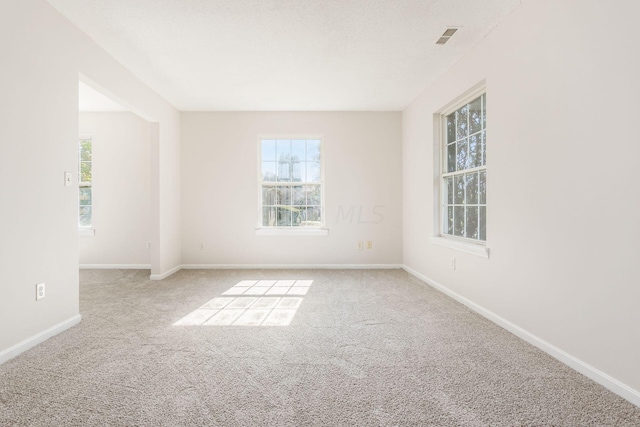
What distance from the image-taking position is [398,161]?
17.4 ft

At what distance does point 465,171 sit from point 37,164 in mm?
3913

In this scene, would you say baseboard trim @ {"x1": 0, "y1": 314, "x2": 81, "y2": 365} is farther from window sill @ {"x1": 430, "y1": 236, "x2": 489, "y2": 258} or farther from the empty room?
window sill @ {"x1": 430, "y1": 236, "x2": 489, "y2": 258}

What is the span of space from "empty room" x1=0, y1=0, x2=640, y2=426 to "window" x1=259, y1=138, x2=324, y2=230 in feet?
2.81

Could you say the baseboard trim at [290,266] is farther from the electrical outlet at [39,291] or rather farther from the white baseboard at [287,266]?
the electrical outlet at [39,291]

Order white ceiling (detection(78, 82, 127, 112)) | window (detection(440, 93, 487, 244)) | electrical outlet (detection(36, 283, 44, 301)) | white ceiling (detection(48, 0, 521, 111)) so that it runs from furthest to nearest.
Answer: white ceiling (detection(78, 82, 127, 112)) → window (detection(440, 93, 487, 244)) → white ceiling (detection(48, 0, 521, 111)) → electrical outlet (detection(36, 283, 44, 301))

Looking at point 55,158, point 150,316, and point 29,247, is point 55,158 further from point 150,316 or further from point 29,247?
point 150,316

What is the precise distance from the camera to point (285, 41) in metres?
3.07

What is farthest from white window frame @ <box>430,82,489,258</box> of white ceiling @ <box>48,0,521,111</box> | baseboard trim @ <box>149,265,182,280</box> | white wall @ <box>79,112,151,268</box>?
white wall @ <box>79,112,151,268</box>

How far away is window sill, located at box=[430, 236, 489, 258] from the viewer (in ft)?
9.99

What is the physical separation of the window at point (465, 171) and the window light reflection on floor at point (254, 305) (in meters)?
2.01

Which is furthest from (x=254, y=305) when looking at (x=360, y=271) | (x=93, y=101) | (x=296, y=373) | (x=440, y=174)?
(x=93, y=101)

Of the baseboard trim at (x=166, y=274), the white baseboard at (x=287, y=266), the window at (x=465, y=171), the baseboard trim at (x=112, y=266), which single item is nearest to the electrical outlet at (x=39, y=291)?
the baseboard trim at (x=166, y=274)

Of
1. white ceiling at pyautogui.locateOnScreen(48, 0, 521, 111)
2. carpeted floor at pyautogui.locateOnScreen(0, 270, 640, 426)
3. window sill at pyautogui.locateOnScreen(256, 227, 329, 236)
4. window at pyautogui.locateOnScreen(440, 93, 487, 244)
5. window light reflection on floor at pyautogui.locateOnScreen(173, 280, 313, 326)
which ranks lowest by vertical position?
carpeted floor at pyautogui.locateOnScreen(0, 270, 640, 426)

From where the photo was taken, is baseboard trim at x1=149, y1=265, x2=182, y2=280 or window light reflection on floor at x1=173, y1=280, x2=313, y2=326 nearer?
window light reflection on floor at x1=173, y1=280, x2=313, y2=326
